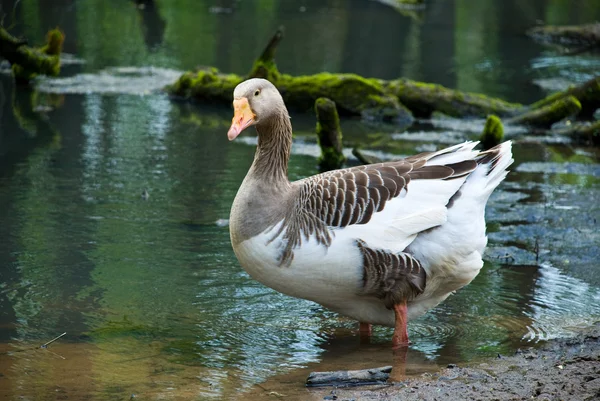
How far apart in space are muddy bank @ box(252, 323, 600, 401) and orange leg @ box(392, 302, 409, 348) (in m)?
0.64

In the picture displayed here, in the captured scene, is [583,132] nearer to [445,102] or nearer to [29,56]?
[445,102]

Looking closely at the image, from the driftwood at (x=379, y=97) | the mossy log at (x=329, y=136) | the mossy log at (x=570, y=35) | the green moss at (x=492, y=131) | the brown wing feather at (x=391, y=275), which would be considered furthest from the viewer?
the mossy log at (x=570, y=35)

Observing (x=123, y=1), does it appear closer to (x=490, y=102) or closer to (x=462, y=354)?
(x=490, y=102)

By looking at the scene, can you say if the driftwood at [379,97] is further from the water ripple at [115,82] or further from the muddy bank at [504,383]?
the muddy bank at [504,383]

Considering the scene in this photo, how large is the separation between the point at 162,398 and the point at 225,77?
39.6 ft

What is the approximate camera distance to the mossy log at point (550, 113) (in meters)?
13.6

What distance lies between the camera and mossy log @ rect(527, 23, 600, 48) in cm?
2659

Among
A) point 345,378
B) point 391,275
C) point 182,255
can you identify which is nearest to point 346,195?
point 391,275

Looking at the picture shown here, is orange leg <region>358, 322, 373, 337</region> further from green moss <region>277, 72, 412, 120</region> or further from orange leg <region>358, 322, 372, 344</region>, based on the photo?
green moss <region>277, 72, 412, 120</region>

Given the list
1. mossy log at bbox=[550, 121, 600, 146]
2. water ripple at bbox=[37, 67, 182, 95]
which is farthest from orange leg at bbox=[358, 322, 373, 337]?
water ripple at bbox=[37, 67, 182, 95]

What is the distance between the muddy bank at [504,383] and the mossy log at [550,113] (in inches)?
330

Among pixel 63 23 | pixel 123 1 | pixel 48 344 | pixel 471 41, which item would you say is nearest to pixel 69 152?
pixel 48 344

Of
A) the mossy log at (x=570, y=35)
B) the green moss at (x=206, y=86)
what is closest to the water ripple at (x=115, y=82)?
the green moss at (x=206, y=86)

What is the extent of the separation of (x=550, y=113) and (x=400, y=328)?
9.14m
